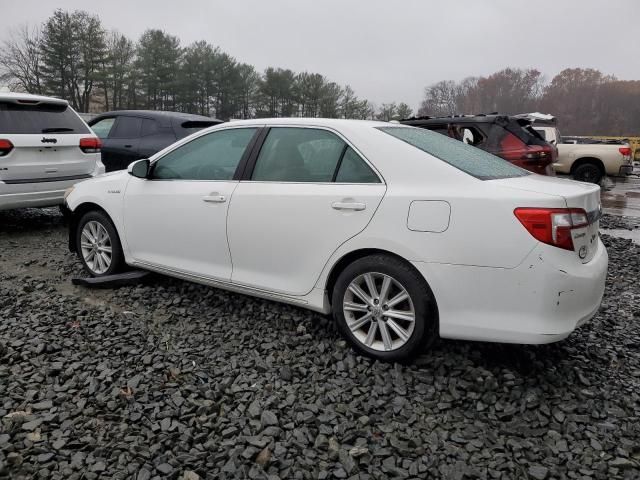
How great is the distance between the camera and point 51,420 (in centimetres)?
243

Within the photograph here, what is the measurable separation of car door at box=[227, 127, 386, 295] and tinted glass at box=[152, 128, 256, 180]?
231 millimetres

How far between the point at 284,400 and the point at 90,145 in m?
5.27

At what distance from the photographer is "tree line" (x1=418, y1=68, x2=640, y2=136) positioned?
7331cm

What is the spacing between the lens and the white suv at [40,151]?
5.79 m

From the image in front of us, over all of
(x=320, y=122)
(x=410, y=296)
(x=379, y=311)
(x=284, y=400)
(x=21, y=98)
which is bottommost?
(x=284, y=400)

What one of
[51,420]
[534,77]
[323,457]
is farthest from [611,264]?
[534,77]

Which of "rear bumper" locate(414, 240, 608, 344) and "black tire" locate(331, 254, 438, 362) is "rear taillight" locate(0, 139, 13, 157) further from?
"rear bumper" locate(414, 240, 608, 344)

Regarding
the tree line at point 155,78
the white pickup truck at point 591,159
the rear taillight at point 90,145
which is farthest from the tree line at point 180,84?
the rear taillight at point 90,145

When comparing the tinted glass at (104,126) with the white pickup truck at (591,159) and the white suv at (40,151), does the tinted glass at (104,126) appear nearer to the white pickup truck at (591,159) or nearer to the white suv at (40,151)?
the white suv at (40,151)

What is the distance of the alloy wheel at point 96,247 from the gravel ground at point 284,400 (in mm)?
670

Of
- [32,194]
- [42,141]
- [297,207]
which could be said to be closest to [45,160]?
[42,141]

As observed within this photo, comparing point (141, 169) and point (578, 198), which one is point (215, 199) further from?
point (578, 198)

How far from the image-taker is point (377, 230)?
2.91 metres

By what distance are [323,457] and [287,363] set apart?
0.88 meters
